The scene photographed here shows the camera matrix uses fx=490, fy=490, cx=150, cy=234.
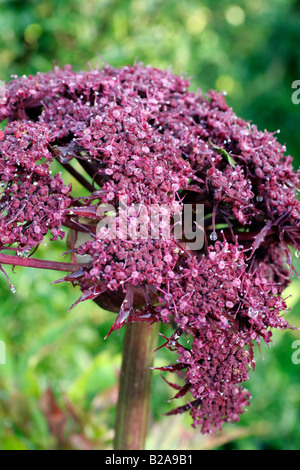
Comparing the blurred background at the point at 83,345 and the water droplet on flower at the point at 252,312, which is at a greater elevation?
the blurred background at the point at 83,345

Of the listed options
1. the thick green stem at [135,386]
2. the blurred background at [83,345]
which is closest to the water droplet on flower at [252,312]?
the thick green stem at [135,386]

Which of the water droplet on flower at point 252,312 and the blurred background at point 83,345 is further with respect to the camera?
the blurred background at point 83,345

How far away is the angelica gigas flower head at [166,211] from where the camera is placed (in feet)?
2.04

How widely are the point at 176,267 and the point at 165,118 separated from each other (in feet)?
0.78

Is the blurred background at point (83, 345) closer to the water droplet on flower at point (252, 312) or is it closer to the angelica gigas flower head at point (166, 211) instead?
the angelica gigas flower head at point (166, 211)

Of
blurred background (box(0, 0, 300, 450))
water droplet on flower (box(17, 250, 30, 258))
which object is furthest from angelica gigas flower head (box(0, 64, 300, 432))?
blurred background (box(0, 0, 300, 450))

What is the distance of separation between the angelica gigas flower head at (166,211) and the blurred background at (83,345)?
0.25 meters

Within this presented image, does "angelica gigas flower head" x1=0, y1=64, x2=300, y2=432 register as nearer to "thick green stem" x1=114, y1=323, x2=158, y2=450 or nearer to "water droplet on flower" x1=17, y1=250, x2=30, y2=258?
"water droplet on flower" x1=17, y1=250, x2=30, y2=258

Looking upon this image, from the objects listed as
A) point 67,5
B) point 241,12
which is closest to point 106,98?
point 67,5

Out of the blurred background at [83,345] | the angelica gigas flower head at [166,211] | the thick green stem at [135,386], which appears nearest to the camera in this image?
the angelica gigas flower head at [166,211]

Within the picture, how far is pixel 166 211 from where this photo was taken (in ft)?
2.07

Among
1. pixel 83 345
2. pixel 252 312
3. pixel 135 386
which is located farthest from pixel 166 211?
pixel 83 345

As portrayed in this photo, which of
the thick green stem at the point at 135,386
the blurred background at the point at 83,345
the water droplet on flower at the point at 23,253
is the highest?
the blurred background at the point at 83,345

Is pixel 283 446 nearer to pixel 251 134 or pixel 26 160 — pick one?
pixel 251 134
